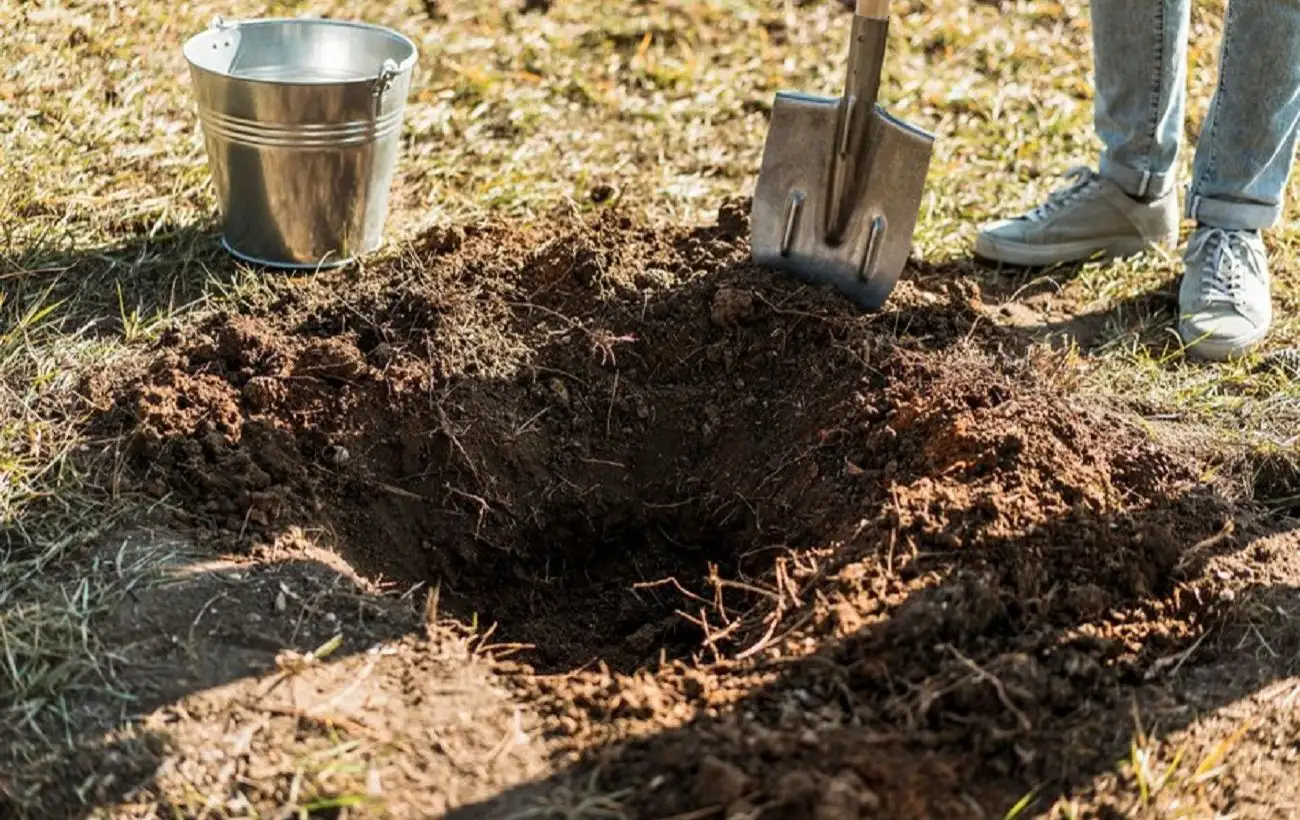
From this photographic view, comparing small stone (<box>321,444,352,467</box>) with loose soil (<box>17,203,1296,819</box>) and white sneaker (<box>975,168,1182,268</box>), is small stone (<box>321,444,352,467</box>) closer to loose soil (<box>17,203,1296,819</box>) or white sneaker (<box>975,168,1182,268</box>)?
loose soil (<box>17,203,1296,819</box>)

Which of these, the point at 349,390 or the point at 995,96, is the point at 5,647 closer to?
the point at 349,390

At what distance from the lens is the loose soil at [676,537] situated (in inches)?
107

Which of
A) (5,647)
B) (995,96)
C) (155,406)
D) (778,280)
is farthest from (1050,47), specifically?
(5,647)

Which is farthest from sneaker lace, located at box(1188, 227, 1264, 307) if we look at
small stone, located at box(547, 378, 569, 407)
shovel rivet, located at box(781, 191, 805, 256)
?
small stone, located at box(547, 378, 569, 407)

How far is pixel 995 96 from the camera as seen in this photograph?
5.59 metres

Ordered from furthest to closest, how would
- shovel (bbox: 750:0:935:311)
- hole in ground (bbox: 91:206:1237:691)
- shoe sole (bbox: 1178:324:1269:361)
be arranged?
shoe sole (bbox: 1178:324:1269:361) < shovel (bbox: 750:0:935:311) < hole in ground (bbox: 91:206:1237:691)

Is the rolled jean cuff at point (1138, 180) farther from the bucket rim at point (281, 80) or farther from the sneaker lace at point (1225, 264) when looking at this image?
the bucket rim at point (281, 80)

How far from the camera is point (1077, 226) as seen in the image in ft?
15.1

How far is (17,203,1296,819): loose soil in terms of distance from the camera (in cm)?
273

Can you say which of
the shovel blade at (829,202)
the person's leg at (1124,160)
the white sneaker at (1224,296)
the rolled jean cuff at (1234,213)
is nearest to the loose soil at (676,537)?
the shovel blade at (829,202)

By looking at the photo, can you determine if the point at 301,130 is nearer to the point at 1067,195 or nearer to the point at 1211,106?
the point at 1067,195

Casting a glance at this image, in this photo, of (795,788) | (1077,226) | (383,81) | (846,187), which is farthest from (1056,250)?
(795,788)

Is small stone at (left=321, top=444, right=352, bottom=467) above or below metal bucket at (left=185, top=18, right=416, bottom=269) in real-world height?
below

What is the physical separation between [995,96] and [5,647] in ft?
13.0
